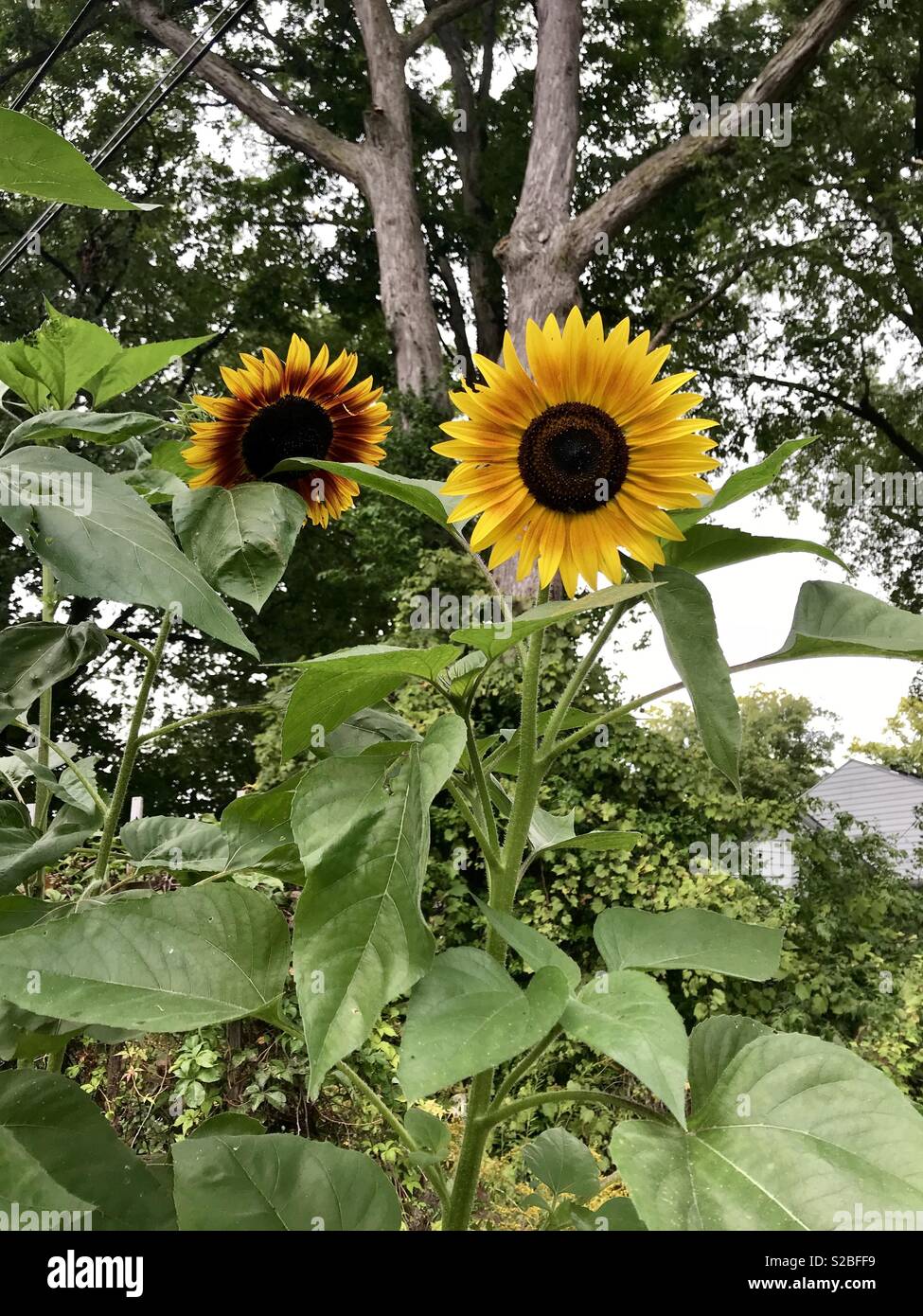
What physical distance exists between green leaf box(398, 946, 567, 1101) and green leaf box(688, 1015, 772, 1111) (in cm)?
11

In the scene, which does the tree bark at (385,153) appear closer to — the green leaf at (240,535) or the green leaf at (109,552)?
the green leaf at (240,535)

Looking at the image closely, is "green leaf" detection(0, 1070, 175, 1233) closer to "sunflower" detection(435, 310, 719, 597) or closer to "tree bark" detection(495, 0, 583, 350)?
"sunflower" detection(435, 310, 719, 597)

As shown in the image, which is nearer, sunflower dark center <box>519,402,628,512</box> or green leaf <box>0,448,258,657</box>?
green leaf <box>0,448,258,657</box>

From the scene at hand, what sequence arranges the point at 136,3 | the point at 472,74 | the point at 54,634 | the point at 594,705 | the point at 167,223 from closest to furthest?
the point at 54,634
the point at 594,705
the point at 136,3
the point at 167,223
the point at 472,74

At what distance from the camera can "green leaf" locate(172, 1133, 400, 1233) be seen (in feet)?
1.21

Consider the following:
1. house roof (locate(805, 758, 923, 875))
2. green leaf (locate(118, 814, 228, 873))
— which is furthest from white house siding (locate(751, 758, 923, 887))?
green leaf (locate(118, 814, 228, 873))

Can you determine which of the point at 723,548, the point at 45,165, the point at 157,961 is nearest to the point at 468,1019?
the point at 157,961

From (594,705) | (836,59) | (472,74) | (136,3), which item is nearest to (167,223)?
(136,3)

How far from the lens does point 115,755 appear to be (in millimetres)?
8344

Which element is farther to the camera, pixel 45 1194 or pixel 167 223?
pixel 167 223

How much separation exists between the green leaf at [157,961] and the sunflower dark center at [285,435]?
308mm

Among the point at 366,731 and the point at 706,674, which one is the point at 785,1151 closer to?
the point at 706,674
